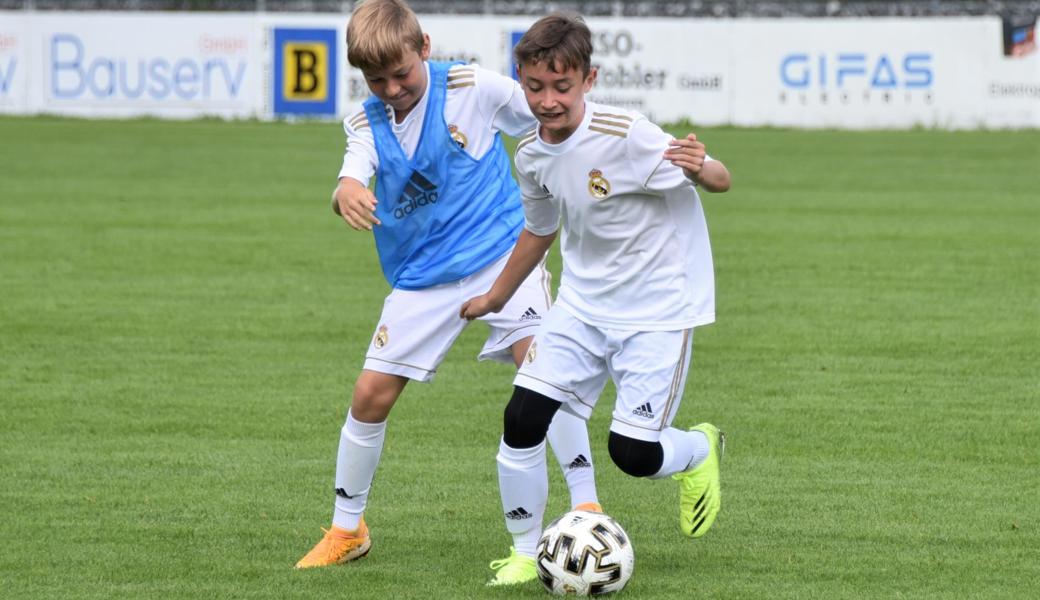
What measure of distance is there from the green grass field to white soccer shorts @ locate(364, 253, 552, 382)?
672 mm

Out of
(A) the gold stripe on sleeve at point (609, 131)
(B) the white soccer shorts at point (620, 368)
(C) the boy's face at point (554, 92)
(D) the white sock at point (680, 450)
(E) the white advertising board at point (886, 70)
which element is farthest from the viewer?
(E) the white advertising board at point (886, 70)

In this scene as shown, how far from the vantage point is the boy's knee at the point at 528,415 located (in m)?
5.16

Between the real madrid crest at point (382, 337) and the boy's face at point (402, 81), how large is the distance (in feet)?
2.41

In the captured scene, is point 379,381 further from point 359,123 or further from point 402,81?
point 402,81

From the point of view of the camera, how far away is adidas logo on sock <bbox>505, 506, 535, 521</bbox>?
5340 millimetres

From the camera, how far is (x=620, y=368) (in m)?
5.19

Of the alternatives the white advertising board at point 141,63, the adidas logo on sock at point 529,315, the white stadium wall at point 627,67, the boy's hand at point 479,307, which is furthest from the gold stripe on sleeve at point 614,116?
the white advertising board at point 141,63

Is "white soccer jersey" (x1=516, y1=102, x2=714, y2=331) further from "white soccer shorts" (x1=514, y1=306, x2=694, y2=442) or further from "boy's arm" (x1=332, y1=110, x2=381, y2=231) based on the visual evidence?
"boy's arm" (x1=332, y1=110, x2=381, y2=231)

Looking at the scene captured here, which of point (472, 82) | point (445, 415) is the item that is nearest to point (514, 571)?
point (472, 82)

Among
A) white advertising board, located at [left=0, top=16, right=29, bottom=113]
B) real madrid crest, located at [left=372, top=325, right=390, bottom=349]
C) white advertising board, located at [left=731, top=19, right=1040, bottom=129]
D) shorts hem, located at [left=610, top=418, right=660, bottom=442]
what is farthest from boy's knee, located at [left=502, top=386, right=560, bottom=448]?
white advertising board, located at [left=0, top=16, right=29, bottom=113]

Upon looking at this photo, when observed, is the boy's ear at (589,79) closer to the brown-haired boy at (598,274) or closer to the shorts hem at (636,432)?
the brown-haired boy at (598,274)

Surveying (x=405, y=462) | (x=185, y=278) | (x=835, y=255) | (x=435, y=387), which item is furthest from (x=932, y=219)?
(x=405, y=462)

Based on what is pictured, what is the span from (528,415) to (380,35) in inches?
50.3

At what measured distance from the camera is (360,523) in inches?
220
